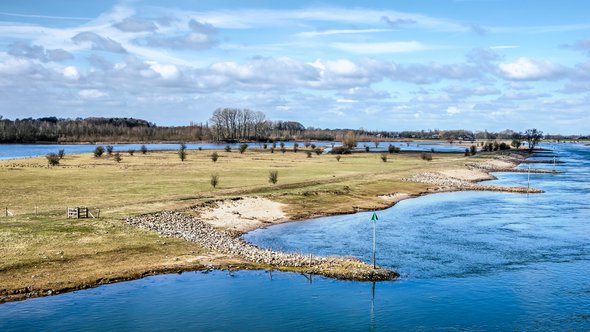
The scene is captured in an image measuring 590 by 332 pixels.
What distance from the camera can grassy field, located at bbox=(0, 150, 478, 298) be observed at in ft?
112

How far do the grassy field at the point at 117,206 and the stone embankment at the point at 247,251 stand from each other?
1.71 meters

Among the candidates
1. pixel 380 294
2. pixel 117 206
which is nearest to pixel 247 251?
pixel 380 294

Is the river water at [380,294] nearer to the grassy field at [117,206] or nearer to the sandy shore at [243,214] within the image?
the grassy field at [117,206]

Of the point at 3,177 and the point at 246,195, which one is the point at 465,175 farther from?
the point at 3,177

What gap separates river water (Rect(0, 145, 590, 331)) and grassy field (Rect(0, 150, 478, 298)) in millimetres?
3157

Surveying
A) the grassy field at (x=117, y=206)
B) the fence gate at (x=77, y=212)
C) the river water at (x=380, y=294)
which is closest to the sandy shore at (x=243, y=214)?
the grassy field at (x=117, y=206)

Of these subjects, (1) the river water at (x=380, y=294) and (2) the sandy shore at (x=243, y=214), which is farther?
(2) the sandy shore at (x=243, y=214)

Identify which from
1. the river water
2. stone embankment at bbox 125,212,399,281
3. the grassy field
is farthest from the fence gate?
the river water

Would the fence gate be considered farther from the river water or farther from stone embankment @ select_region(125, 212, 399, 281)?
the river water

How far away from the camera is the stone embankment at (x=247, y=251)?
114 feet

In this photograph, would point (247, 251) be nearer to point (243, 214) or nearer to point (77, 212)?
point (243, 214)

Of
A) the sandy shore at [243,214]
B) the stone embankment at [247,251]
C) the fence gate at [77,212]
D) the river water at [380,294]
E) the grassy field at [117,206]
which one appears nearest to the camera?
the river water at [380,294]

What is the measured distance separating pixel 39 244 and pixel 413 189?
2329 inches

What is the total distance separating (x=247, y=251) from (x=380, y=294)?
12355 millimetres
